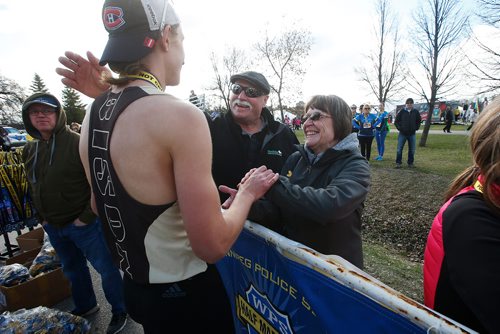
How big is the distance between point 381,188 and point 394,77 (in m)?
17.4

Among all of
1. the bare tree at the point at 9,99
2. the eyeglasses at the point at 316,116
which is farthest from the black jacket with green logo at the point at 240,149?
the bare tree at the point at 9,99

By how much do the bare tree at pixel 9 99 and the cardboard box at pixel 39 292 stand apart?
1853 inches

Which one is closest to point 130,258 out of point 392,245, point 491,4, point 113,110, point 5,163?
point 113,110

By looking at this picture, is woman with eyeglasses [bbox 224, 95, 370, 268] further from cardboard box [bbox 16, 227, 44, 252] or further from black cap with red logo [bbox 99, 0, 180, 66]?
cardboard box [bbox 16, 227, 44, 252]

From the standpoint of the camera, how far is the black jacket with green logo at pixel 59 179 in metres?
2.74

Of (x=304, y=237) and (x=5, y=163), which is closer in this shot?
(x=304, y=237)

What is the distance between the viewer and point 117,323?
113 inches

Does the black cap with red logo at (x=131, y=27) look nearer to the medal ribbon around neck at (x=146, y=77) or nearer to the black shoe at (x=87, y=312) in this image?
the medal ribbon around neck at (x=146, y=77)

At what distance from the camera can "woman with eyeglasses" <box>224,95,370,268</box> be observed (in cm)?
178

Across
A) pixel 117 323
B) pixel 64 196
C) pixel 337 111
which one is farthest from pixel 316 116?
pixel 117 323

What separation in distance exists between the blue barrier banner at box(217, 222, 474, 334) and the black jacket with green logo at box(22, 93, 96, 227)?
1.70m

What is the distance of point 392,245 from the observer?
4.80m

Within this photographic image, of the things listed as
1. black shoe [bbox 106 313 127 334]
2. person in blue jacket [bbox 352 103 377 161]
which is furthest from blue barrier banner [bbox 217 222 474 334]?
person in blue jacket [bbox 352 103 377 161]

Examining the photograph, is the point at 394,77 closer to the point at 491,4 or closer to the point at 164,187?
the point at 491,4
